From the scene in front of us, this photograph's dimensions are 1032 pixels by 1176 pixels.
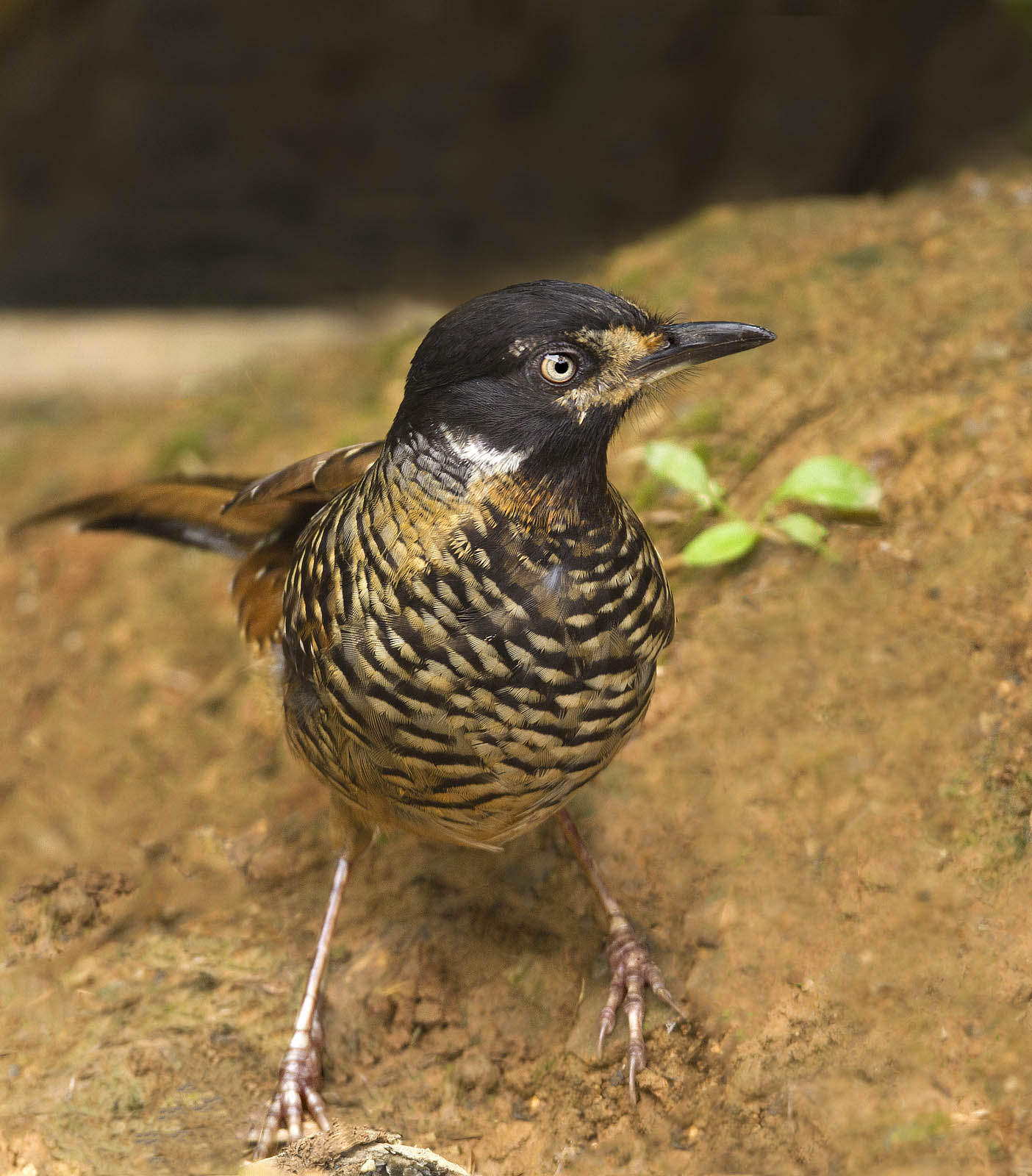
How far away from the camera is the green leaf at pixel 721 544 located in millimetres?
3887

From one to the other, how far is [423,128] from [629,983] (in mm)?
7435

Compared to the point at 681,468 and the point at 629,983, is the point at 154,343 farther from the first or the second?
the point at 629,983

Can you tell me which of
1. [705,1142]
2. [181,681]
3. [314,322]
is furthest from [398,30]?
[705,1142]

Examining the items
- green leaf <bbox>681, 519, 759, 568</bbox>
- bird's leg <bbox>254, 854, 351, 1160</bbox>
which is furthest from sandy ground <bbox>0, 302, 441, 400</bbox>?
bird's leg <bbox>254, 854, 351, 1160</bbox>

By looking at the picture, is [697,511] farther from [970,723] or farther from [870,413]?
[970,723]

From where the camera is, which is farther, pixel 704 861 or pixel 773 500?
pixel 773 500

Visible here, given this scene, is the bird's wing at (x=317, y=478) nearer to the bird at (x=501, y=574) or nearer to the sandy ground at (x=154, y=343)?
the bird at (x=501, y=574)

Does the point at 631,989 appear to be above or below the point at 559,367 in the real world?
below

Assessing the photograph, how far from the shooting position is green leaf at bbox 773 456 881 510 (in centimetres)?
379

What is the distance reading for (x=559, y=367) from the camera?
256cm

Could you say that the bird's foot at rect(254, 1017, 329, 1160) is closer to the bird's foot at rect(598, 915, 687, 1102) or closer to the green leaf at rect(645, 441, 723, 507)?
the bird's foot at rect(598, 915, 687, 1102)

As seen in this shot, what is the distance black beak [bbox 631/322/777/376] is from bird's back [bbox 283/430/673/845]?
327 millimetres

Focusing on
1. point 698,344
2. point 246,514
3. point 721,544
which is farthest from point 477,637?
point 721,544

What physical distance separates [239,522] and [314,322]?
17.5ft
